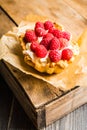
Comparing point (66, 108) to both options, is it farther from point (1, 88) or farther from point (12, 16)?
point (12, 16)

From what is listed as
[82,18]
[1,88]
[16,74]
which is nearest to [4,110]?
[1,88]

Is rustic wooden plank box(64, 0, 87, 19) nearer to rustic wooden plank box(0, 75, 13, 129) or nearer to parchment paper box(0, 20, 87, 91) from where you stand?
parchment paper box(0, 20, 87, 91)

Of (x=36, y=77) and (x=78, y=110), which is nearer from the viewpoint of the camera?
(x=36, y=77)

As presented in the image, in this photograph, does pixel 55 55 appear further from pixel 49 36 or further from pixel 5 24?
pixel 5 24

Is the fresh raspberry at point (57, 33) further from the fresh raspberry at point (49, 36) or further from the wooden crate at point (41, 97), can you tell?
the wooden crate at point (41, 97)

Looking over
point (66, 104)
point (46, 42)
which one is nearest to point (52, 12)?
point (46, 42)

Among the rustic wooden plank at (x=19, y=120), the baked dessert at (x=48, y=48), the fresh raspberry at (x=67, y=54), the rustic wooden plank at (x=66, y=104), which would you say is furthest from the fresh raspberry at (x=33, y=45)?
the rustic wooden plank at (x=19, y=120)

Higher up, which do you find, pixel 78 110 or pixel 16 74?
pixel 16 74
